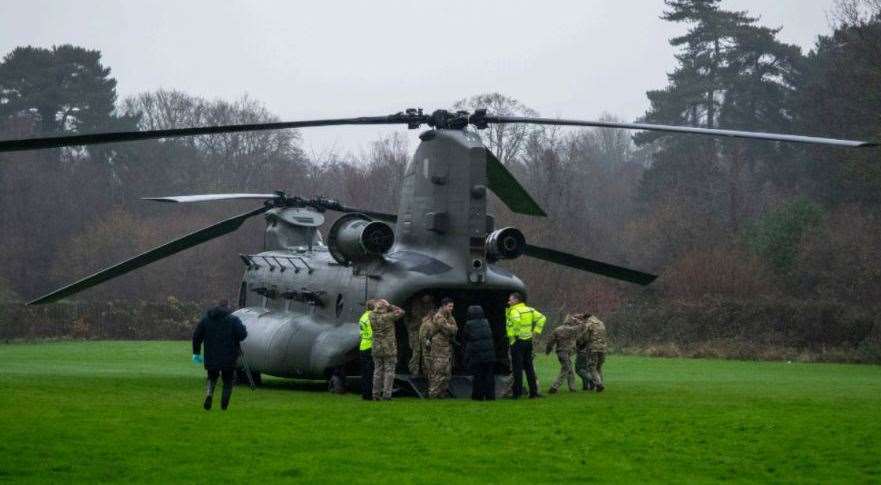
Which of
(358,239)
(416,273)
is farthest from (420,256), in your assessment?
(358,239)

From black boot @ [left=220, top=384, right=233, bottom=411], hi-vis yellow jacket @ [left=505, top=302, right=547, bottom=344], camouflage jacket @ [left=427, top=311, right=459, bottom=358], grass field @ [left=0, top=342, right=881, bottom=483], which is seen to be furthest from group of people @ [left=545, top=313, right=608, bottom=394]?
black boot @ [left=220, top=384, right=233, bottom=411]

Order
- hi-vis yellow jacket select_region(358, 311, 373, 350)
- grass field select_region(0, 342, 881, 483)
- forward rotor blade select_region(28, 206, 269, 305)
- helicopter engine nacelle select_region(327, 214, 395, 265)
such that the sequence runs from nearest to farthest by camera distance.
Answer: grass field select_region(0, 342, 881, 483) → hi-vis yellow jacket select_region(358, 311, 373, 350) → helicopter engine nacelle select_region(327, 214, 395, 265) → forward rotor blade select_region(28, 206, 269, 305)

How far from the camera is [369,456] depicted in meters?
14.4

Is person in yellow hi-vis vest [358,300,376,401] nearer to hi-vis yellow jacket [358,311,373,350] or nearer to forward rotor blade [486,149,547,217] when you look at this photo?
hi-vis yellow jacket [358,311,373,350]

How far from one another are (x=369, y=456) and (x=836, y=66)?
50.5 m

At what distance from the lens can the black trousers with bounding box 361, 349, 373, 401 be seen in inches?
891

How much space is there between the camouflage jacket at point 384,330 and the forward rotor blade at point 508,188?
2917mm

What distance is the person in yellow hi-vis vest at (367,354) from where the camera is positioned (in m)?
22.6

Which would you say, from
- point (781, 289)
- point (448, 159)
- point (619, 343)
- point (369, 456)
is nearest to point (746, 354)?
point (619, 343)

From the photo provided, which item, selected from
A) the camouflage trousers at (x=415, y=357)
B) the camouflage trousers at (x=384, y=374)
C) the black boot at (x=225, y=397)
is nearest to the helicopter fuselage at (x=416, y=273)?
the camouflage trousers at (x=415, y=357)

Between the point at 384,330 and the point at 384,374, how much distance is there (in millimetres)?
770

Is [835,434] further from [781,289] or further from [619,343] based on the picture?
[781,289]

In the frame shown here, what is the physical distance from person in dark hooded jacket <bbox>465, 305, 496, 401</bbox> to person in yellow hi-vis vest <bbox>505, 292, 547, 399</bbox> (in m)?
0.50

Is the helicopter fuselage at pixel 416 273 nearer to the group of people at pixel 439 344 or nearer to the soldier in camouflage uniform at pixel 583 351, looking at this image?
the group of people at pixel 439 344
